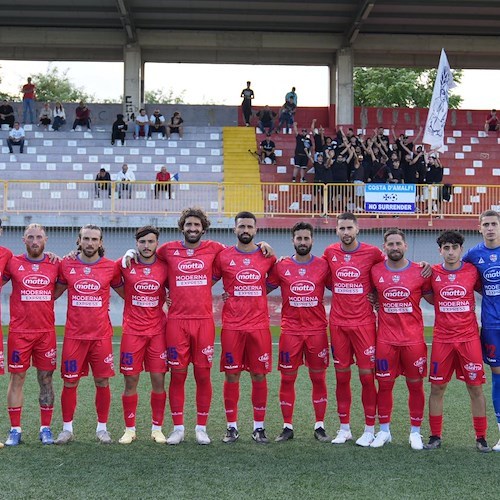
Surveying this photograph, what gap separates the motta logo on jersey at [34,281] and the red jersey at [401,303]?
10.0 feet

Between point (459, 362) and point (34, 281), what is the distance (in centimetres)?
391

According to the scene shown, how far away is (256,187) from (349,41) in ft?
32.6

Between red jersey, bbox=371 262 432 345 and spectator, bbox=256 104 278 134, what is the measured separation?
16.6m

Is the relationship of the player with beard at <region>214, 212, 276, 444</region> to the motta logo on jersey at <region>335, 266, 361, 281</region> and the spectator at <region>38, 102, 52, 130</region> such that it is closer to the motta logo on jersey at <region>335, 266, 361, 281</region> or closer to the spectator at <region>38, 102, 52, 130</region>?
the motta logo on jersey at <region>335, 266, 361, 281</region>

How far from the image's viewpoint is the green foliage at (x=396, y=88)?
47750 mm

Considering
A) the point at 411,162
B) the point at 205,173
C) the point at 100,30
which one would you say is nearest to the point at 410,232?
the point at 411,162

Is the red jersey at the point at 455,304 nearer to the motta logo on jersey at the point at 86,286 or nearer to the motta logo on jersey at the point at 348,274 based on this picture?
the motta logo on jersey at the point at 348,274

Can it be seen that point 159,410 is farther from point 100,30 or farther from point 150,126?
point 100,30

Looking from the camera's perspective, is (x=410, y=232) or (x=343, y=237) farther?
(x=410, y=232)

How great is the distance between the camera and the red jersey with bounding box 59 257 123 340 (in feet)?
21.1

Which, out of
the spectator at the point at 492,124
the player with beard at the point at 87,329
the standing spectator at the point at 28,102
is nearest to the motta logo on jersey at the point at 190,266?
the player with beard at the point at 87,329

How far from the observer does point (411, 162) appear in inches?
683

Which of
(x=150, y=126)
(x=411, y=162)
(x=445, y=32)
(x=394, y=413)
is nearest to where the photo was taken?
(x=394, y=413)

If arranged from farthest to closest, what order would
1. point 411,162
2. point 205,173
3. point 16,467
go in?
point 205,173 → point 411,162 → point 16,467
